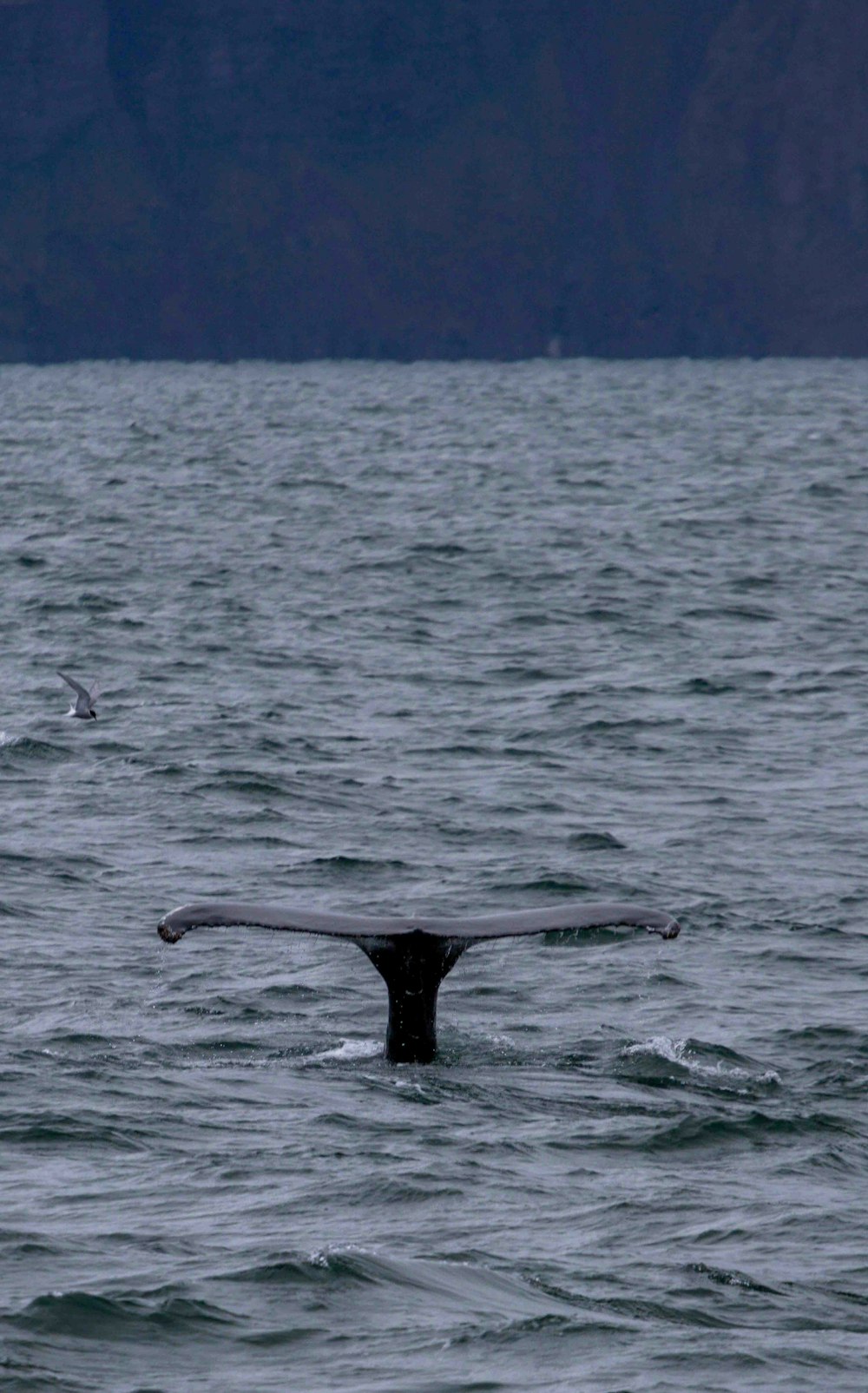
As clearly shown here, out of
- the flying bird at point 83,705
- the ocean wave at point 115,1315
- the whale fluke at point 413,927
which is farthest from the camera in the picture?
the flying bird at point 83,705

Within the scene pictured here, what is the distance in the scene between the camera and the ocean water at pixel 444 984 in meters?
10.9

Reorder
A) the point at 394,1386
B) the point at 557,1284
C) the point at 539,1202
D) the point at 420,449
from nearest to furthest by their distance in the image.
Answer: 1. the point at 394,1386
2. the point at 557,1284
3. the point at 539,1202
4. the point at 420,449

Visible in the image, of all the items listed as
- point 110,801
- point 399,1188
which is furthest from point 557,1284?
point 110,801

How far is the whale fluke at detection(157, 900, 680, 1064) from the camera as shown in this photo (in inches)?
501

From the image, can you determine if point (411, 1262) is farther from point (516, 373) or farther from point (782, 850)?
point (516, 373)

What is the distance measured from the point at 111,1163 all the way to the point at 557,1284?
285 cm

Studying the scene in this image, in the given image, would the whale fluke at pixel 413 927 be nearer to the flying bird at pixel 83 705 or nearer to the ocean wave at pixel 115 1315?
the ocean wave at pixel 115 1315

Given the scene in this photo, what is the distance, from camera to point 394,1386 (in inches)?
394

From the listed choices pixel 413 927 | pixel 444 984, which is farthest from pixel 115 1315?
pixel 444 984

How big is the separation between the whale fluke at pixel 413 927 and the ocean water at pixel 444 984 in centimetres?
77

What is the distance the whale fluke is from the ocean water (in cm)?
77

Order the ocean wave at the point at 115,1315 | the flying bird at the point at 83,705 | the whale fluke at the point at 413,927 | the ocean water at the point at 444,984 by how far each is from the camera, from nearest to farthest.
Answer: the ocean wave at the point at 115,1315 → the ocean water at the point at 444,984 → the whale fluke at the point at 413,927 → the flying bird at the point at 83,705

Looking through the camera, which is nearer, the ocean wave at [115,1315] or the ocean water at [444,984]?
the ocean wave at [115,1315]

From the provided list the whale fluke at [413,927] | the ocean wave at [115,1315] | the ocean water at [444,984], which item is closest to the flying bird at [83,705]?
the ocean water at [444,984]
